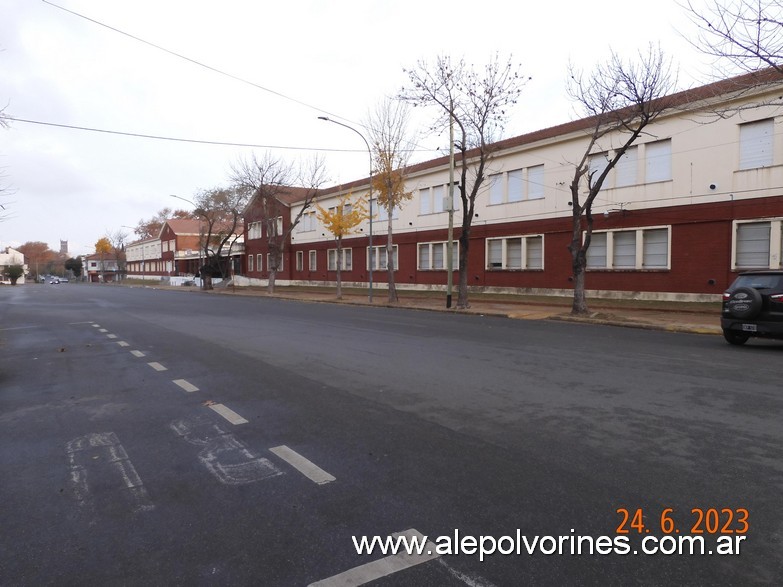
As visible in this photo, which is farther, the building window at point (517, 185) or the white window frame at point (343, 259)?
the white window frame at point (343, 259)

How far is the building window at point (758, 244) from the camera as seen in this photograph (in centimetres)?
1939

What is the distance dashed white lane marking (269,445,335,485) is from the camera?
4.03m

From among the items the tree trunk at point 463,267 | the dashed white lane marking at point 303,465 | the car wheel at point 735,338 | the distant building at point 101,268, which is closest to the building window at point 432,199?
the tree trunk at point 463,267

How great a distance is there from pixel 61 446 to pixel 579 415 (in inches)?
207

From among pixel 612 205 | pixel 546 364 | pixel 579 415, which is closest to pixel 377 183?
pixel 612 205

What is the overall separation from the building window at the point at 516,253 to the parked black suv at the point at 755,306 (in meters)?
16.7

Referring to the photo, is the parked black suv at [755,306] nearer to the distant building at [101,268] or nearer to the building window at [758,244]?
the building window at [758,244]

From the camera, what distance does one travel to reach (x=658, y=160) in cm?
2281

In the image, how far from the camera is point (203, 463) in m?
4.42

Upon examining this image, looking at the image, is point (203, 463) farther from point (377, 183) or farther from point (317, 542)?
point (377, 183)

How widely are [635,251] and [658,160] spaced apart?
4.09 metres

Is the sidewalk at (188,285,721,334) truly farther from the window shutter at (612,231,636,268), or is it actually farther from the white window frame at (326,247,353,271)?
the white window frame at (326,247,353,271)

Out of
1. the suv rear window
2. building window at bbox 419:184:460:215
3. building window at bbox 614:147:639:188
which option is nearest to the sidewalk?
the suv rear window

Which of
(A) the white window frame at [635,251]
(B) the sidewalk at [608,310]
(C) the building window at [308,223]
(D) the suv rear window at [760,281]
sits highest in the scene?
(C) the building window at [308,223]
